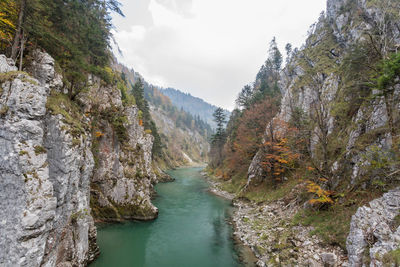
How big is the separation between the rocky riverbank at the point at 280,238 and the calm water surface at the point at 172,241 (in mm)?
1691

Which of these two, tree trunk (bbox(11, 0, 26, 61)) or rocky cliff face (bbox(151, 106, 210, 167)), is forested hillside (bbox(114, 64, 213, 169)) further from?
tree trunk (bbox(11, 0, 26, 61))

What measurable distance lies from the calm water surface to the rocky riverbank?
1691mm

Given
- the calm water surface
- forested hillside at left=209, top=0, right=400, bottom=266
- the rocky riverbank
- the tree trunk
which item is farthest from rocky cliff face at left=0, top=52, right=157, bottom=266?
forested hillside at left=209, top=0, right=400, bottom=266

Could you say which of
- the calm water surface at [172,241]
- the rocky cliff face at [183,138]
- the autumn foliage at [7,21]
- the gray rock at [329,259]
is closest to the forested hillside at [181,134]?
the rocky cliff face at [183,138]

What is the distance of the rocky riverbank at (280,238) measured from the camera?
32.8 ft

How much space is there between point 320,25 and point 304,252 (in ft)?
166

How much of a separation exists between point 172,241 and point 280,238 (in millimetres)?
9000

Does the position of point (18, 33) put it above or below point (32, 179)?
A: above

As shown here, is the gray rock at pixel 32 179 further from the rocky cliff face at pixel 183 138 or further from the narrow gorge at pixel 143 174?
the rocky cliff face at pixel 183 138

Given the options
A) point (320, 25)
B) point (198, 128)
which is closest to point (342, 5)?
point (320, 25)

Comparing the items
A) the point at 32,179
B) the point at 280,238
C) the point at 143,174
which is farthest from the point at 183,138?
the point at 32,179

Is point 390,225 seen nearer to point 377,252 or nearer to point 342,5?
point 377,252

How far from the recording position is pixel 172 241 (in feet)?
51.6

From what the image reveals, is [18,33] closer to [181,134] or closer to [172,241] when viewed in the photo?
[172,241]
